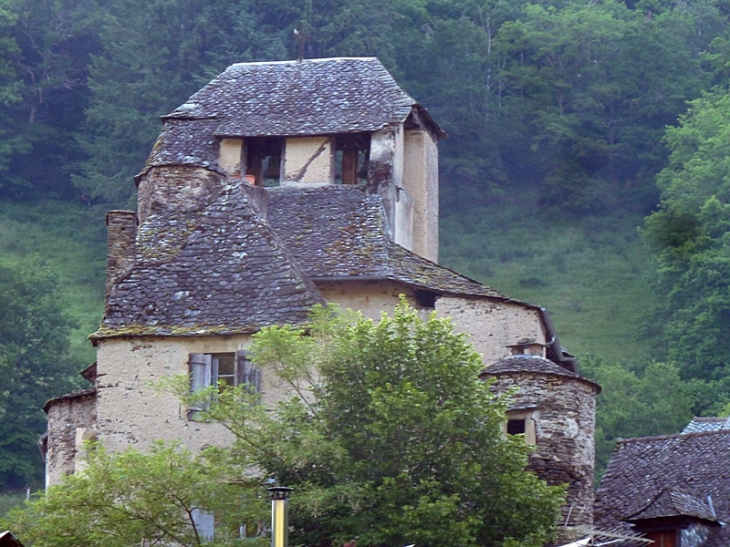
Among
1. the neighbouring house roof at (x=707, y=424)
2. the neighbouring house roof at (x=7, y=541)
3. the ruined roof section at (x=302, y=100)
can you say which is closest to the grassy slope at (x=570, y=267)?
the neighbouring house roof at (x=707, y=424)

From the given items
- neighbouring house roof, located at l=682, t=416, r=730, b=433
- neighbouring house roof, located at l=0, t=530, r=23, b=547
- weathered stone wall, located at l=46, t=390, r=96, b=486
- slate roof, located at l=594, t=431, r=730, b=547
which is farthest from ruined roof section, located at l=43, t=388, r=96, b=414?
neighbouring house roof, located at l=682, t=416, r=730, b=433

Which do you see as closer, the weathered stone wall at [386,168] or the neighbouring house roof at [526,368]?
the neighbouring house roof at [526,368]

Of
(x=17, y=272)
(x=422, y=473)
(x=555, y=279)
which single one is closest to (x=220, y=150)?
(x=422, y=473)

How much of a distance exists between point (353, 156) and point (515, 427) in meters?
9.74

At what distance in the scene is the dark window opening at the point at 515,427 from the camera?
3206 cm

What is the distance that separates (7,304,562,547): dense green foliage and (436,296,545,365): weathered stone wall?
601 cm

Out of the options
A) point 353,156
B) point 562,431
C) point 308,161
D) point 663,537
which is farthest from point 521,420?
point 353,156

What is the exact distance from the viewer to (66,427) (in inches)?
1409

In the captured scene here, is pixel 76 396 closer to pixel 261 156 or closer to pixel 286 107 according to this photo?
pixel 261 156

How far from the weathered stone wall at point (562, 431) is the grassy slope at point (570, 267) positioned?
4251cm

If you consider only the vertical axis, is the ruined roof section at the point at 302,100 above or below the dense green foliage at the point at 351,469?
above

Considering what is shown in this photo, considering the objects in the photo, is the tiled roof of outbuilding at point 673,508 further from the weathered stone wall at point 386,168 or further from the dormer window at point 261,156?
the dormer window at point 261,156

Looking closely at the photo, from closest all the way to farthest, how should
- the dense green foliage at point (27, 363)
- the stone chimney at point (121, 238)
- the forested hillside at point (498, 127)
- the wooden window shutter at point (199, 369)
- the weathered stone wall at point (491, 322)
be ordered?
the wooden window shutter at point (199, 369) < the weathered stone wall at point (491, 322) < the stone chimney at point (121, 238) < the dense green foliage at point (27, 363) < the forested hillside at point (498, 127)

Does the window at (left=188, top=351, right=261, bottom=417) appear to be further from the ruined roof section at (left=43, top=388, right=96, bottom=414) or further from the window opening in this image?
the window opening
